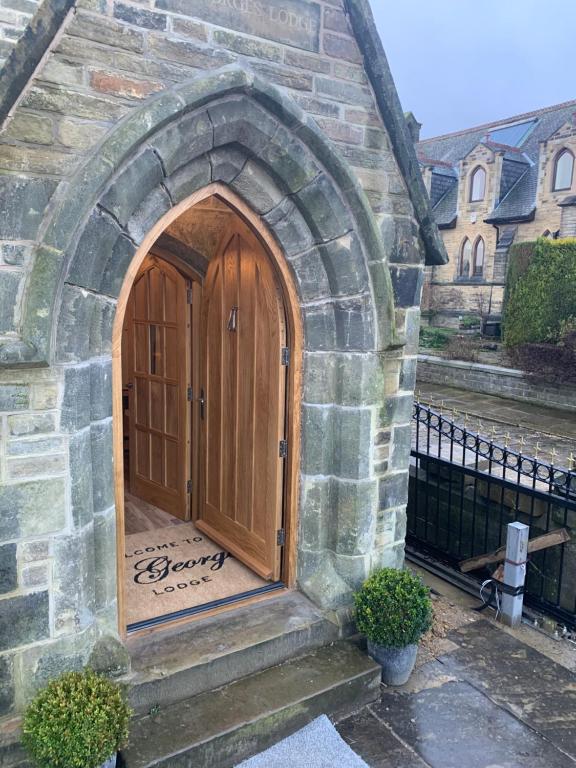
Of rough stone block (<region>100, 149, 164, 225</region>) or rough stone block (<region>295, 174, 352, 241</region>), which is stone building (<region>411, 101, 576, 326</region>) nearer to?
rough stone block (<region>295, 174, 352, 241</region>)

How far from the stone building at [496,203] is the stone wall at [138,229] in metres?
19.6

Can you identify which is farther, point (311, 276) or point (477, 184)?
point (477, 184)

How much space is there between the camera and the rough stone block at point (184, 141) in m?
3.21

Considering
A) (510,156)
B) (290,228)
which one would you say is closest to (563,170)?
(510,156)

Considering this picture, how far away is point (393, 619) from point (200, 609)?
52.9 inches

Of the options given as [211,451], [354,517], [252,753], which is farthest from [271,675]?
[211,451]

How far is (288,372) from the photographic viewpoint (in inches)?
171

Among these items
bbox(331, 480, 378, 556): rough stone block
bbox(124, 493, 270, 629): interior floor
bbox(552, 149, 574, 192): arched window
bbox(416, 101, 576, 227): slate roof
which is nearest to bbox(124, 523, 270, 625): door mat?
bbox(124, 493, 270, 629): interior floor

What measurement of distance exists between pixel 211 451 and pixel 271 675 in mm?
2191

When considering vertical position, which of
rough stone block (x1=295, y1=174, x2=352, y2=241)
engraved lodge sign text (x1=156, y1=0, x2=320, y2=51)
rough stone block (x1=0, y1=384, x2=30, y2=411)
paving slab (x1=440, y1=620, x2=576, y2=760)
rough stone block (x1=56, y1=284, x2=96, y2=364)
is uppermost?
engraved lodge sign text (x1=156, y1=0, x2=320, y2=51)

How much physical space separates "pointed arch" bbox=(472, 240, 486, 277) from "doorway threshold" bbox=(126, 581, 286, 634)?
22.5m

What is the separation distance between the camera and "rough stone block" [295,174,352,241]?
3766mm

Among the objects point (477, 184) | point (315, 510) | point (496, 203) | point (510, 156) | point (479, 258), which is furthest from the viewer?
point (479, 258)

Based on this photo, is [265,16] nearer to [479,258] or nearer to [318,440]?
[318,440]
